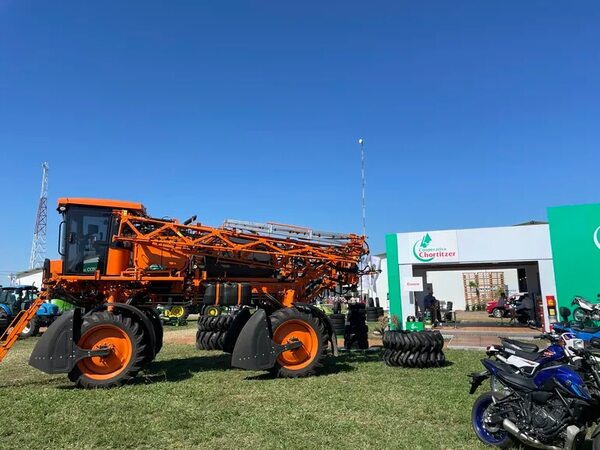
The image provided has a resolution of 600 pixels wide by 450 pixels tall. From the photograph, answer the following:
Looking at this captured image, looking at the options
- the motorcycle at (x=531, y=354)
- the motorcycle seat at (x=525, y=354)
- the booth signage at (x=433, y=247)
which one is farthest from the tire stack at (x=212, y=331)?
the motorcycle seat at (x=525, y=354)

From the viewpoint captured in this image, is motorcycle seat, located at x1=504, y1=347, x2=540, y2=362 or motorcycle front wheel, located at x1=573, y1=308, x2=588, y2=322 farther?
motorcycle front wheel, located at x1=573, y1=308, x2=588, y2=322

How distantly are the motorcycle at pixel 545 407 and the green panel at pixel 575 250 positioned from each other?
1245 centimetres

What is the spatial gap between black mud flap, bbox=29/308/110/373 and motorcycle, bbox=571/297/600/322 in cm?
1293

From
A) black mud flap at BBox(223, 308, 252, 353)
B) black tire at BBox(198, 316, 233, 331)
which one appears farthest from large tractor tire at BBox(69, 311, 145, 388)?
black tire at BBox(198, 316, 233, 331)

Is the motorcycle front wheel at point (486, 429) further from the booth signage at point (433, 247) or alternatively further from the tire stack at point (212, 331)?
the booth signage at point (433, 247)

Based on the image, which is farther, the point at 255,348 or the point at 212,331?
the point at 212,331

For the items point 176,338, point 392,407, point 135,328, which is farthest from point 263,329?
point 176,338

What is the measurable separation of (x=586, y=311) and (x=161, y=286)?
39.8ft

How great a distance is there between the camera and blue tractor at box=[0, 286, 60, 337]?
19828 millimetres

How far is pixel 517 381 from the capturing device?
4934 mm

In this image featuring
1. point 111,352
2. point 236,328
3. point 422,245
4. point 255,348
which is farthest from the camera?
point 422,245

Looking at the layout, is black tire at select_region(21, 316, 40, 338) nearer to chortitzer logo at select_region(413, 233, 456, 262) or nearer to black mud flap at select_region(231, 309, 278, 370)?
black mud flap at select_region(231, 309, 278, 370)

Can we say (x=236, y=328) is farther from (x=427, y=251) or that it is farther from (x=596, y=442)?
(x=427, y=251)

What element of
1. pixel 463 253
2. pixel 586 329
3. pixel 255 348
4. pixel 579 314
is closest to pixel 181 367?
pixel 255 348
